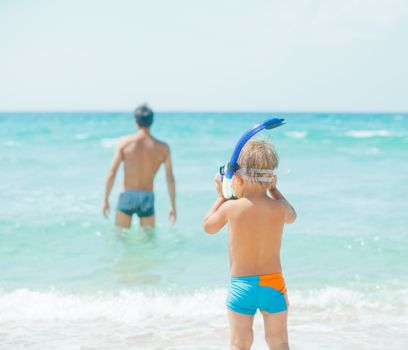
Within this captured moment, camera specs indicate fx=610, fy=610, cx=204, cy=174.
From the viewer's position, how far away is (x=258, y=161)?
2889 mm

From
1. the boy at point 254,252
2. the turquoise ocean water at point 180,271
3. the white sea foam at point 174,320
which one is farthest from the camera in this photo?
the turquoise ocean water at point 180,271

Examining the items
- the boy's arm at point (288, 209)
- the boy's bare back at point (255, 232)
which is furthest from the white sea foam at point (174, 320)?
the boy's arm at point (288, 209)

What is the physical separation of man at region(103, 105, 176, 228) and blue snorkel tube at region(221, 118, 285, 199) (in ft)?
11.1

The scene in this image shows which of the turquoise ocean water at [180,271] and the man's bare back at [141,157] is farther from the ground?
the man's bare back at [141,157]

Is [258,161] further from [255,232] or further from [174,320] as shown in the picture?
[174,320]

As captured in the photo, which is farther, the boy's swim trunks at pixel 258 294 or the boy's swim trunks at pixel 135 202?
the boy's swim trunks at pixel 135 202

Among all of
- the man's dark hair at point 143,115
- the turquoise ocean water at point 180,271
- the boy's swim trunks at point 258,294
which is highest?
the man's dark hair at point 143,115

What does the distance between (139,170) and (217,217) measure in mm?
3471

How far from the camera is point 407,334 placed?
13.9 ft

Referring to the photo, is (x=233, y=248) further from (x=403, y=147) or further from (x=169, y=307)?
(x=403, y=147)

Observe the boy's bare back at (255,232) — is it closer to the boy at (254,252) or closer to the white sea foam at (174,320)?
the boy at (254,252)

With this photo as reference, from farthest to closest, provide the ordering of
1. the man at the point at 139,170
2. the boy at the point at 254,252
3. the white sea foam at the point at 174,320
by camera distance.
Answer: the man at the point at 139,170, the white sea foam at the point at 174,320, the boy at the point at 254,252

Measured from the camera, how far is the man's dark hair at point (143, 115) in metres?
6.14

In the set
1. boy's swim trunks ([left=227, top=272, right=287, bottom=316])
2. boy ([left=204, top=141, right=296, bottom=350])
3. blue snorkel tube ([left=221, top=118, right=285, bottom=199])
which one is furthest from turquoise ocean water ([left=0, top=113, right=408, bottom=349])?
boy's swim trunks ([left=227, top=272, right=287, bottom=316])
